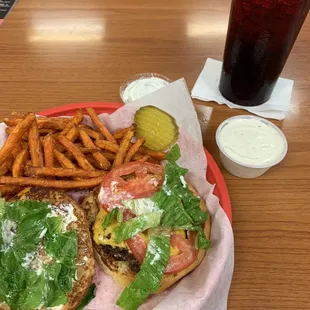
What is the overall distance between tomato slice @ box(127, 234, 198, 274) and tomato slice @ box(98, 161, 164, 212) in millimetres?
138

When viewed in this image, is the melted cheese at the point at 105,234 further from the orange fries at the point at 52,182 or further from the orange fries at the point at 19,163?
the orange fries at the point at 19,163

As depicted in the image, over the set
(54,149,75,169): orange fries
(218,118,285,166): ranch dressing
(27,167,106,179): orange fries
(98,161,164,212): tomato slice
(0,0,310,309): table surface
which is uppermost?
(98,161,164,212): tomato slice

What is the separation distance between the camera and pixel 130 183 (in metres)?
1.34

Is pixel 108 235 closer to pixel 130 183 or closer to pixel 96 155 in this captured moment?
pixel 130 183

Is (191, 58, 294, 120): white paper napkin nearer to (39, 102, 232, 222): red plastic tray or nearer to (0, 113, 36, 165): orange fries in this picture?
(39, 102, 232, 222): red plastic tray

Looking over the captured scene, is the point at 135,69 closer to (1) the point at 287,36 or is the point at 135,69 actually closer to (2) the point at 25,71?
(2) the point at 25,71

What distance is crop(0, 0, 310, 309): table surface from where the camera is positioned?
55.2 inches

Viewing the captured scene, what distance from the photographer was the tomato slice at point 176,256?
1228 millimetres

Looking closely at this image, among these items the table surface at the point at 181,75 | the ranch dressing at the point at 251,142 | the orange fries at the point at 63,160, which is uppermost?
the orange fries at the point at 63,160

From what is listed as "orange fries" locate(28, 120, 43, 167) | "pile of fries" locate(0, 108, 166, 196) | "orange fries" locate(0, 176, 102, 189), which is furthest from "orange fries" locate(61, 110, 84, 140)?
"orange fries" locate(0, 176, 102, 189)

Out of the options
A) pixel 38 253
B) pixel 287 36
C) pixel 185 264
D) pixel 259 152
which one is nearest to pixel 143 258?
pixel 185 264

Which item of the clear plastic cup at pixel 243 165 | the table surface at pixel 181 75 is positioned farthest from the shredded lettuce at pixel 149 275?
the clear plastic cup at pixel 243 165

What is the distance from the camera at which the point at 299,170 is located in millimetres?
1694

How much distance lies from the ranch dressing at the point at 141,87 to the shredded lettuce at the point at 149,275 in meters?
0.85
